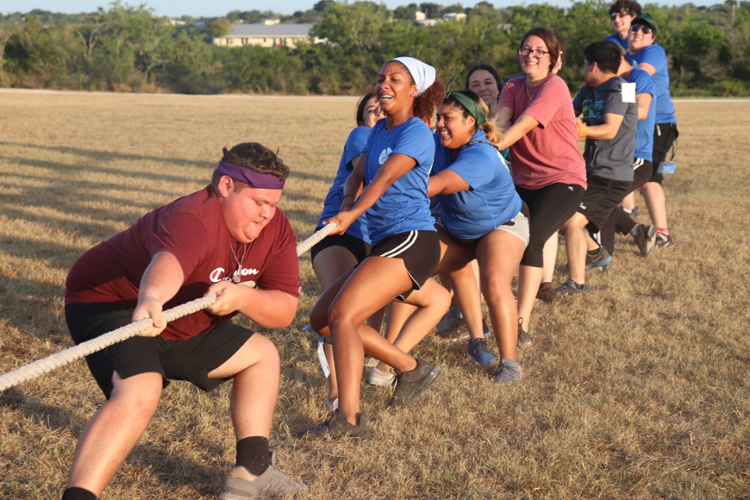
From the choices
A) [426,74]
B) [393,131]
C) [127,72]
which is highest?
[426,74]

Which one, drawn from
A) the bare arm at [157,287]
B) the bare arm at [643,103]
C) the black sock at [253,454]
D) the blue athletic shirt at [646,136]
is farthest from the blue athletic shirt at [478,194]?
the blue athletic shirt at [646,136]

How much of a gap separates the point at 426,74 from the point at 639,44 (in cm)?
420

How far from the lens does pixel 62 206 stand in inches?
384

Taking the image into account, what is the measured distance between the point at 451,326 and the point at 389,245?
1.94 meters

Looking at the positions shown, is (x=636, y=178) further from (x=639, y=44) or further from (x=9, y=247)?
(x=9, y=247)

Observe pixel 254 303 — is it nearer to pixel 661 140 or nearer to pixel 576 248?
pixel 576 248

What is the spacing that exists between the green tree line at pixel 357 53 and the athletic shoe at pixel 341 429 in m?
46.8

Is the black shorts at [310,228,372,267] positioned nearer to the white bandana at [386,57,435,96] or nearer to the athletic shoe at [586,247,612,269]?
the white bandana at [386,57,435,96]

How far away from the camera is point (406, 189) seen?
→ 13.2 ft

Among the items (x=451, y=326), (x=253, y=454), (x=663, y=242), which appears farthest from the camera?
(x=663, y=242)

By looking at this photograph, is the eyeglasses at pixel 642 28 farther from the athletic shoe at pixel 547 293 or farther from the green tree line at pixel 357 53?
the green tree line at pixel 357 53

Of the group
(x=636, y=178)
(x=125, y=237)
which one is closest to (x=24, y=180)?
(x=636, y=178)

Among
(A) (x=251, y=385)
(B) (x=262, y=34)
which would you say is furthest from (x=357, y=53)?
(B) (x=262, y=34)

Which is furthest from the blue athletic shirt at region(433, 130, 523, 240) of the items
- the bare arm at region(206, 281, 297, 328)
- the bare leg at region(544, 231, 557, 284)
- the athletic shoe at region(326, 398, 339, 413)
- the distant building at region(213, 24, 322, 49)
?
the distant building at region(213, 24, 322, 49)
